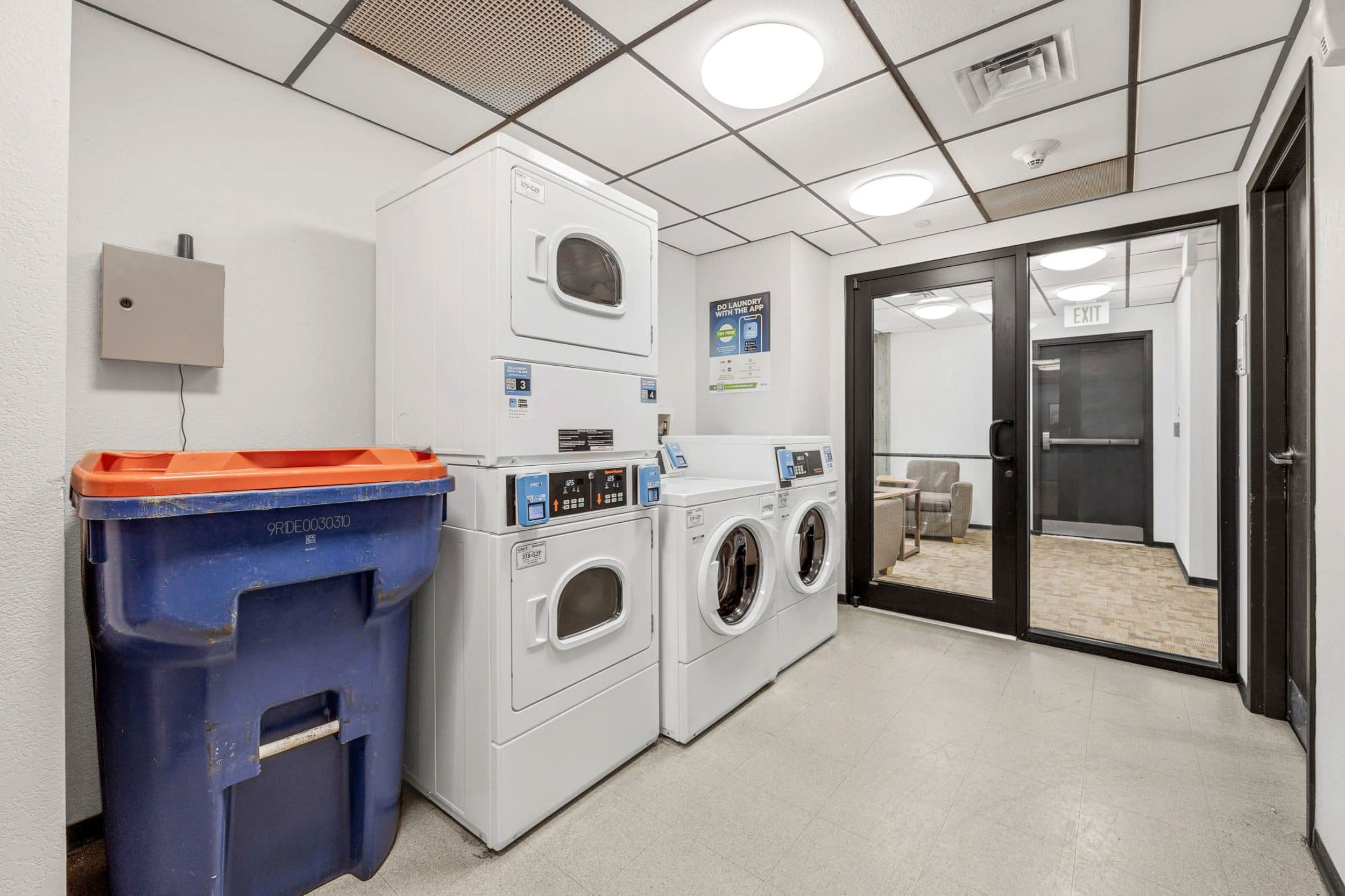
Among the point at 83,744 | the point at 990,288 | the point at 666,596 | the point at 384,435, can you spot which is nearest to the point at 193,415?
the point at 384,435

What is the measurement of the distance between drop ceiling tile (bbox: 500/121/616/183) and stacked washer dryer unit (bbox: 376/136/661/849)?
0.65 metres

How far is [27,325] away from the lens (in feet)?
3.59

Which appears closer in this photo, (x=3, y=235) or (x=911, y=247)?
(x=3, y=235)

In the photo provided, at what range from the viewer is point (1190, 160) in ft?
8.51

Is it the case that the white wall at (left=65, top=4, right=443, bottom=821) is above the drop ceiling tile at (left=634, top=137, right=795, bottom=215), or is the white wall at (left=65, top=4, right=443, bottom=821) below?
below

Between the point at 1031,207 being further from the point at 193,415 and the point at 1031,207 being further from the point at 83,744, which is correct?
the point at 83,744

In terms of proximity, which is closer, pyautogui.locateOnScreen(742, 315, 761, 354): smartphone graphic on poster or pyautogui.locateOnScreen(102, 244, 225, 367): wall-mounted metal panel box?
pyautogui.locateOnScreen(102, 244, 225, 367): wall-mounted metal panel box

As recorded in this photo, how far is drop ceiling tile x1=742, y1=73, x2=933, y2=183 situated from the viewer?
2133 millimetres

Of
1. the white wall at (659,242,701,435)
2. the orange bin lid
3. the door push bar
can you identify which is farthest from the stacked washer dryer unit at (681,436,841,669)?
the door push bar

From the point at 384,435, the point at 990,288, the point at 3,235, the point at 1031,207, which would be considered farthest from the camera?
the point at 990,288

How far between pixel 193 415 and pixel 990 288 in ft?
12.8

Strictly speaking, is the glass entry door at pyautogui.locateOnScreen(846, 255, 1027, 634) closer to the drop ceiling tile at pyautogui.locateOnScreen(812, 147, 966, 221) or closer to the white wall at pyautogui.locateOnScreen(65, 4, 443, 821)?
the drop ceiling tile at pyautogui.locateOnScreen(812, 147, 966, 221)

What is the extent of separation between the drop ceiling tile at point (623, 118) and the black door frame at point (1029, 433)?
1.93m

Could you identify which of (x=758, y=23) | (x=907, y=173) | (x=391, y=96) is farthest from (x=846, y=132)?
(x=391, y=96)
